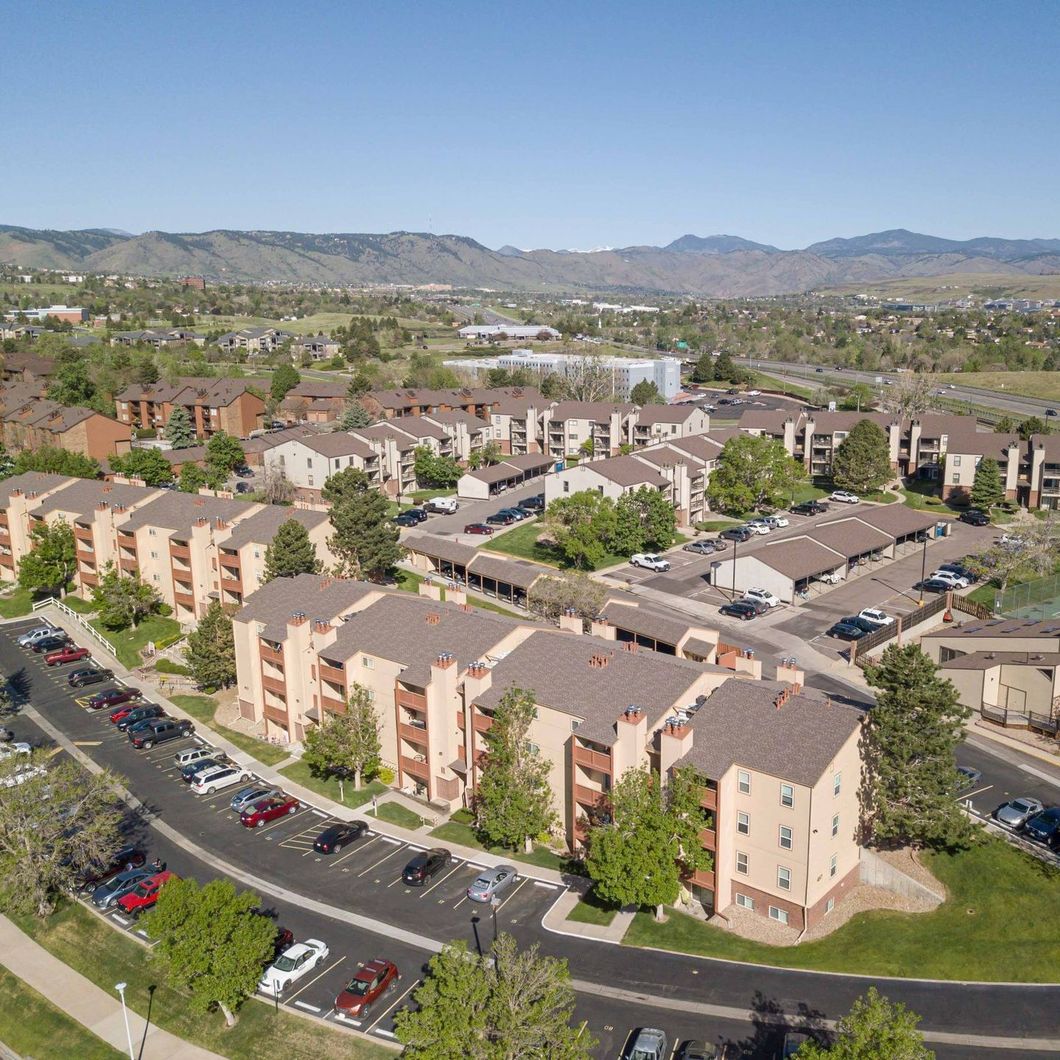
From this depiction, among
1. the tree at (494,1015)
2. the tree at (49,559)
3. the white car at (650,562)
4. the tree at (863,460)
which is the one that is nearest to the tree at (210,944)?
the tree at (494,1015)

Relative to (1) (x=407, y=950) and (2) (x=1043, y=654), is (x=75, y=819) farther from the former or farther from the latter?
(2) (x=1043, y=654)

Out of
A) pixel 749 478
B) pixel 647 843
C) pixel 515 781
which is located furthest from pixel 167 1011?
pixel 749 478

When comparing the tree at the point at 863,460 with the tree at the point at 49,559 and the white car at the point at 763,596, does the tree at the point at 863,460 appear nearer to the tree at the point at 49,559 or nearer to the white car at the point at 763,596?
the white car at the point at 763,596

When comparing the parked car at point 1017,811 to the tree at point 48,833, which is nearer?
the tree at point 48,833

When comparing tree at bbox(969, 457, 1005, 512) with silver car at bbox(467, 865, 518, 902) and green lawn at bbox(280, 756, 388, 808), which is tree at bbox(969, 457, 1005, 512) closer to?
green lawn at bbox(280, 756, 388, 808)

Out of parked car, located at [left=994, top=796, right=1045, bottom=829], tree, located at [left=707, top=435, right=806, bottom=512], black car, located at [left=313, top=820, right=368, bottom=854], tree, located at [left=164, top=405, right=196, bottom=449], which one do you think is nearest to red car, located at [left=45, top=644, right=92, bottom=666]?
black car, located at [left=313, top=820, right=368, bottom=854]
